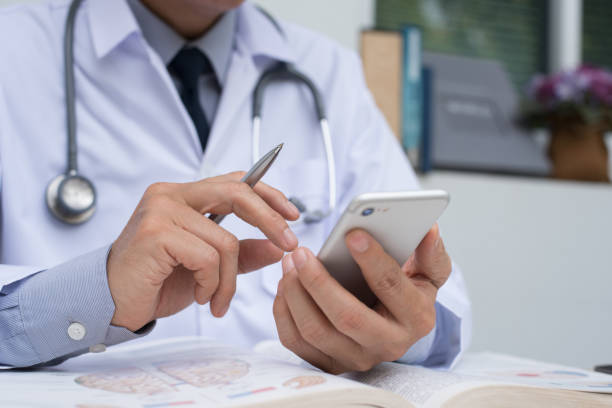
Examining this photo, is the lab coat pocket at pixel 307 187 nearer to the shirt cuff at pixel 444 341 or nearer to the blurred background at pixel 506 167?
the shirt cuff at pixel 444 341

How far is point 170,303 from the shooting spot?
2.02 feet

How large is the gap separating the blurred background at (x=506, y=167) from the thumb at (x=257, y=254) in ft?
3.00

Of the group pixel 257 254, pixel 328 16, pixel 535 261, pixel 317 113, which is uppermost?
pixel 328 16

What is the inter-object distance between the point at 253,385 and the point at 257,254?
0.62ft

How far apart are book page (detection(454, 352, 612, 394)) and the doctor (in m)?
0.04

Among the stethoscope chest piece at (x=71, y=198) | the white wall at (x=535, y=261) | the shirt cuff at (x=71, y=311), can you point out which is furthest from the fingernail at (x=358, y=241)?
the white wall at (x=535, y=261)

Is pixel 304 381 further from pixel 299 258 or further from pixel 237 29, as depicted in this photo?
pixel 237 29

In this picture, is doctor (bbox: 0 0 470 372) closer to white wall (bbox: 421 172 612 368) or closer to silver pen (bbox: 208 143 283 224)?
silver pen (bbox: 208 143 283 224)

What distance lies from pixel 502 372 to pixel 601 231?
3.87 ft

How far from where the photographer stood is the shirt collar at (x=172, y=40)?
933mm

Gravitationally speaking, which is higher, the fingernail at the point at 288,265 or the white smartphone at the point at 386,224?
the white smartphone at the point at 386,224

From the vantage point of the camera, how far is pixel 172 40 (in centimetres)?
94

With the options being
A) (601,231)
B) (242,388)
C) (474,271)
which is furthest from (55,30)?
(601,231)

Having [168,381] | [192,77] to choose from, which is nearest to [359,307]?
[168,381]
